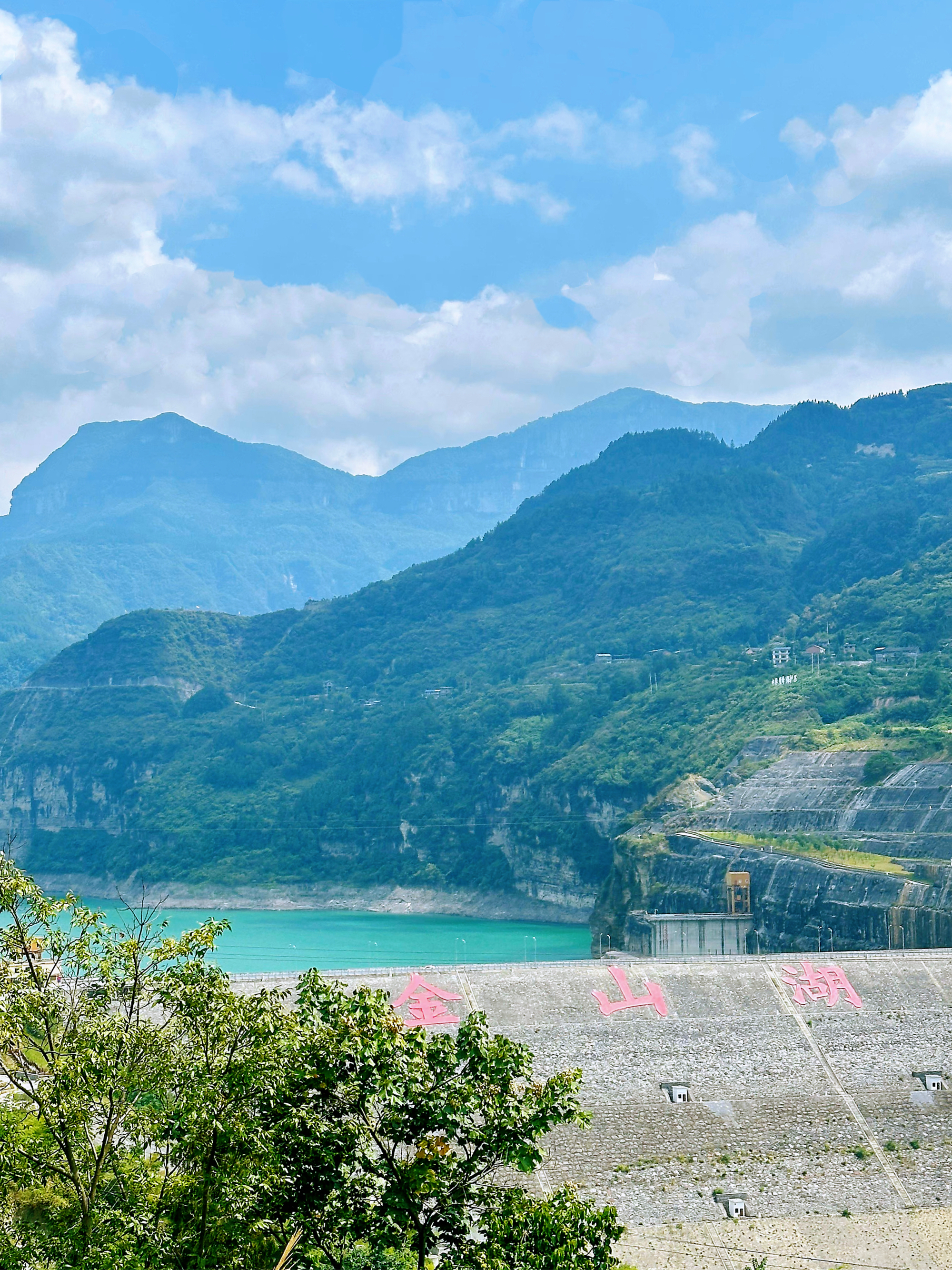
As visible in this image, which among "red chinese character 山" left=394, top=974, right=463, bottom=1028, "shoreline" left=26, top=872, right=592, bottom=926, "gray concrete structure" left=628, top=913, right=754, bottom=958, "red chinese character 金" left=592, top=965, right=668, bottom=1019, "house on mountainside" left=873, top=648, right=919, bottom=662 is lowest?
"shoreline" left=26, top=872, right=592, bottom=926

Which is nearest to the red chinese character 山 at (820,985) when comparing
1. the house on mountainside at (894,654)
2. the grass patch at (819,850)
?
the grass patch at (819,850)

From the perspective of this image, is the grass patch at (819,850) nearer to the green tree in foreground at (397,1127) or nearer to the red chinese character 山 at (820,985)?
the red chinese character 山 at (820,985)

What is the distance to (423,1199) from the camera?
39.1 ft

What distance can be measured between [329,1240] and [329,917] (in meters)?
84.0

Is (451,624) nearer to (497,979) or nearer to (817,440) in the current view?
(817,440)

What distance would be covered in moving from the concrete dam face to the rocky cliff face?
11850 mm

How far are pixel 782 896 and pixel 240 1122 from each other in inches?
1812

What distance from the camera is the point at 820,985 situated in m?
32.5

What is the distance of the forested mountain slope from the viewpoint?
9350 cm

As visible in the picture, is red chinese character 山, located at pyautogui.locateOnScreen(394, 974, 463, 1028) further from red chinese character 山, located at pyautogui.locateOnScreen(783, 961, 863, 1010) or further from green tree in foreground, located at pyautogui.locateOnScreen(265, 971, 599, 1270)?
green tree in foreground, located at pyautogui.locateOnScreen(265, 971, 599, 1270)

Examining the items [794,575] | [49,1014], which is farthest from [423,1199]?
[794,575]

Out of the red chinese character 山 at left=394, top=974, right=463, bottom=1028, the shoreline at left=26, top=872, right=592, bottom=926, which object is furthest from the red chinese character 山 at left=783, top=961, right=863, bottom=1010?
the shoreline at left=26, top=872, right=592, bottom=926

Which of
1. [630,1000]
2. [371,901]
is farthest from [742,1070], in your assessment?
[371,901]

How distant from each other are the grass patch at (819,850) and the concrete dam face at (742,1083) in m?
18.3
